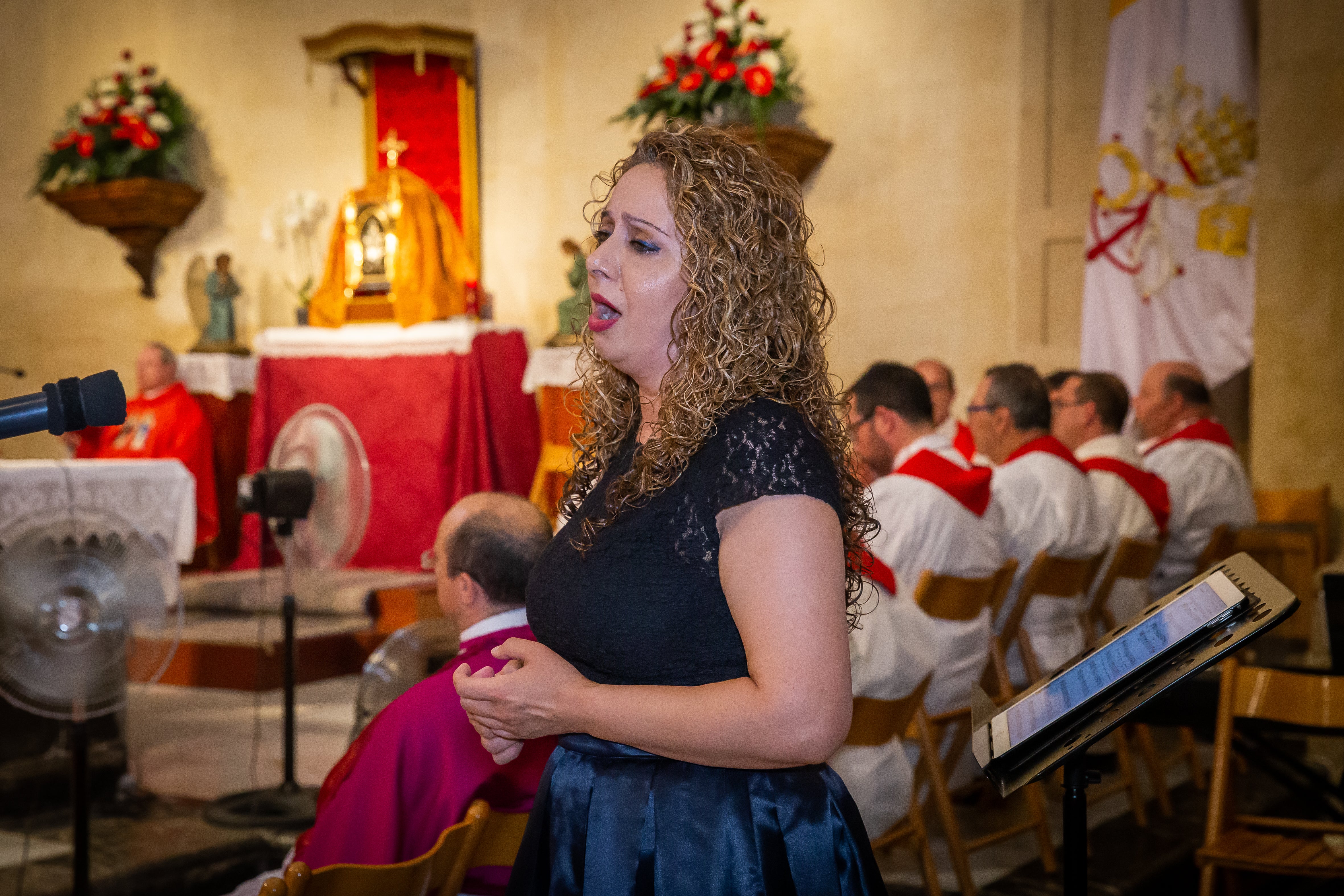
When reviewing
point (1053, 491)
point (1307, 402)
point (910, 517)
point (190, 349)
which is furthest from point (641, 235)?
point (190, 349)

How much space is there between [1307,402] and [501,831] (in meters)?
5.04

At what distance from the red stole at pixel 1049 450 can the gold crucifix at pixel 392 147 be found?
4618 mm

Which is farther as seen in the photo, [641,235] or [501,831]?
[501,831]

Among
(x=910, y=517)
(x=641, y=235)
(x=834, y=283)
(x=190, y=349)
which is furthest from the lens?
(x=190, y=349)

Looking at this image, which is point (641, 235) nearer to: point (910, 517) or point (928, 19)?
point (910, 517)

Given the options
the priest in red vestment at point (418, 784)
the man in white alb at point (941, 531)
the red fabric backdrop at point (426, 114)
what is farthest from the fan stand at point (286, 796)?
the red fabric backdrop at point (426, 114)

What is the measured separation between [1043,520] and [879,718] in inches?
64.5

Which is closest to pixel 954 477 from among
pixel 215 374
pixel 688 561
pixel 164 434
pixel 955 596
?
pixel 955 596

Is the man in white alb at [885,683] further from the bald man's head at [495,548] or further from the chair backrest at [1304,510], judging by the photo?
the chair backrest at [1304,510]

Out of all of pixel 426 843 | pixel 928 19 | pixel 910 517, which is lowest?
pixel 426 843

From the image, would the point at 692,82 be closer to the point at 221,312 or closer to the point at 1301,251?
the point at 1301,251

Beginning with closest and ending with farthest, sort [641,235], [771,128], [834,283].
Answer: [641,235] → [771,128] → [834,283]

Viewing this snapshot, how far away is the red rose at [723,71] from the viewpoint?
620cm

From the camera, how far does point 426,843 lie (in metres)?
1.95
